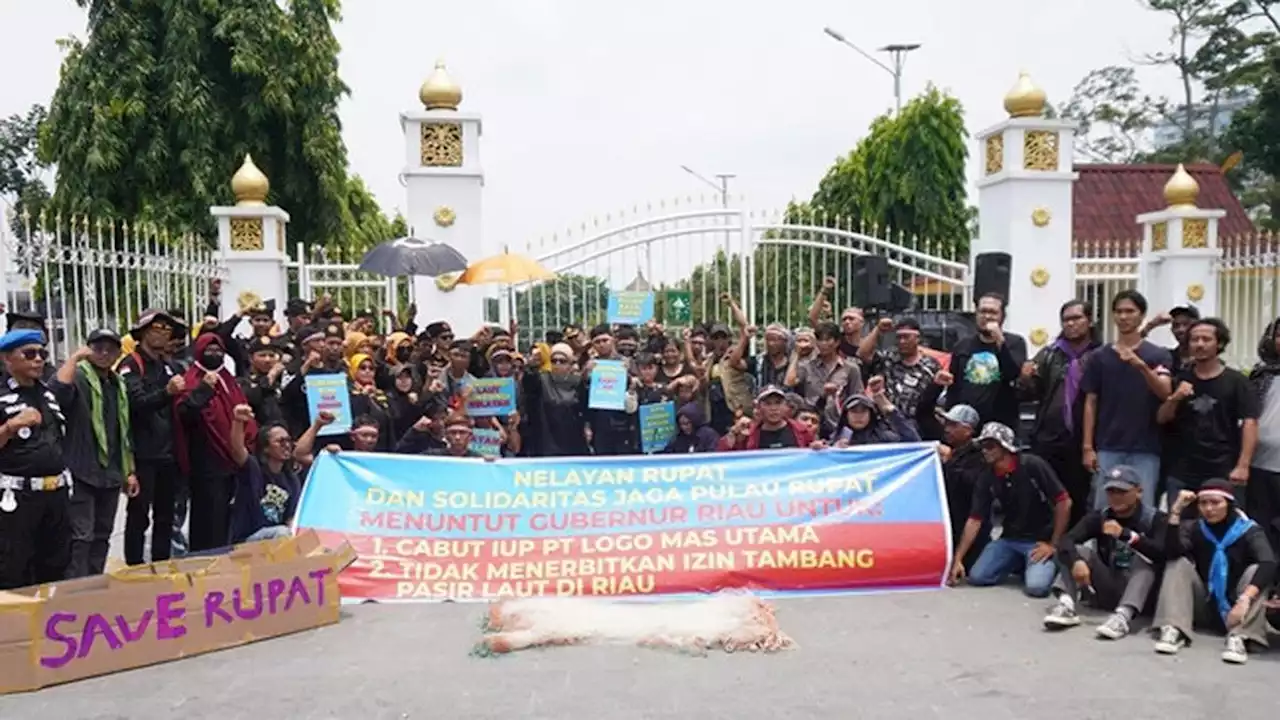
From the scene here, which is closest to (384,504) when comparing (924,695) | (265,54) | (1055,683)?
(924,695)

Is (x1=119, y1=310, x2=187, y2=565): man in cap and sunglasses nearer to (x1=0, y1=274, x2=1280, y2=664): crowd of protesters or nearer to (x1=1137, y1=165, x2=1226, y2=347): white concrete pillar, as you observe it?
(x1=0, y1=274, x2=1280, y2=664): crowd of protesters

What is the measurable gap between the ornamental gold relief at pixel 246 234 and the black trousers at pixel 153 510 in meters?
4.63

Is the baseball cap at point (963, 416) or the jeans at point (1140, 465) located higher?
the baseball cap at point (963, 416)

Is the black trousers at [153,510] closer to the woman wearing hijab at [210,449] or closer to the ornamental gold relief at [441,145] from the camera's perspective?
the woman wearing hijab at [210,449]

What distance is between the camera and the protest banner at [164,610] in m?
4.80

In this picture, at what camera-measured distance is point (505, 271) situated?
9.80 m

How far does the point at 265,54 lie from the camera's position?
60.3ft

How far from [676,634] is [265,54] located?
629 inches

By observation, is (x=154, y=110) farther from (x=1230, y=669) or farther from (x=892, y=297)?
(x=1230, y=669)

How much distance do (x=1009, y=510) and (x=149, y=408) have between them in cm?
511

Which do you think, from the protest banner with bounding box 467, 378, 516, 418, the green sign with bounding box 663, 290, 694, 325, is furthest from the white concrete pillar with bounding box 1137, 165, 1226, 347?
the protest banner with bounding box 467, 378, 516, 418

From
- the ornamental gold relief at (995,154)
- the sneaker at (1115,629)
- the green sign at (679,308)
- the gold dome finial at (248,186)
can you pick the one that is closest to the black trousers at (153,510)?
the gold dome finial at (248,186)

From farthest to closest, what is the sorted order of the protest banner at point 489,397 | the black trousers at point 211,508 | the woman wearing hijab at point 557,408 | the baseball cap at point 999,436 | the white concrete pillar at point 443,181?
the white concrete pillar at point 443,181
the woman wearing hijab at point 557,408
the protest banner at point 489,397
the black trousers at point 211,508
the baseball cap at point 999,436

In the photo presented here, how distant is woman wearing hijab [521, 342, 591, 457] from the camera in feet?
25.8
